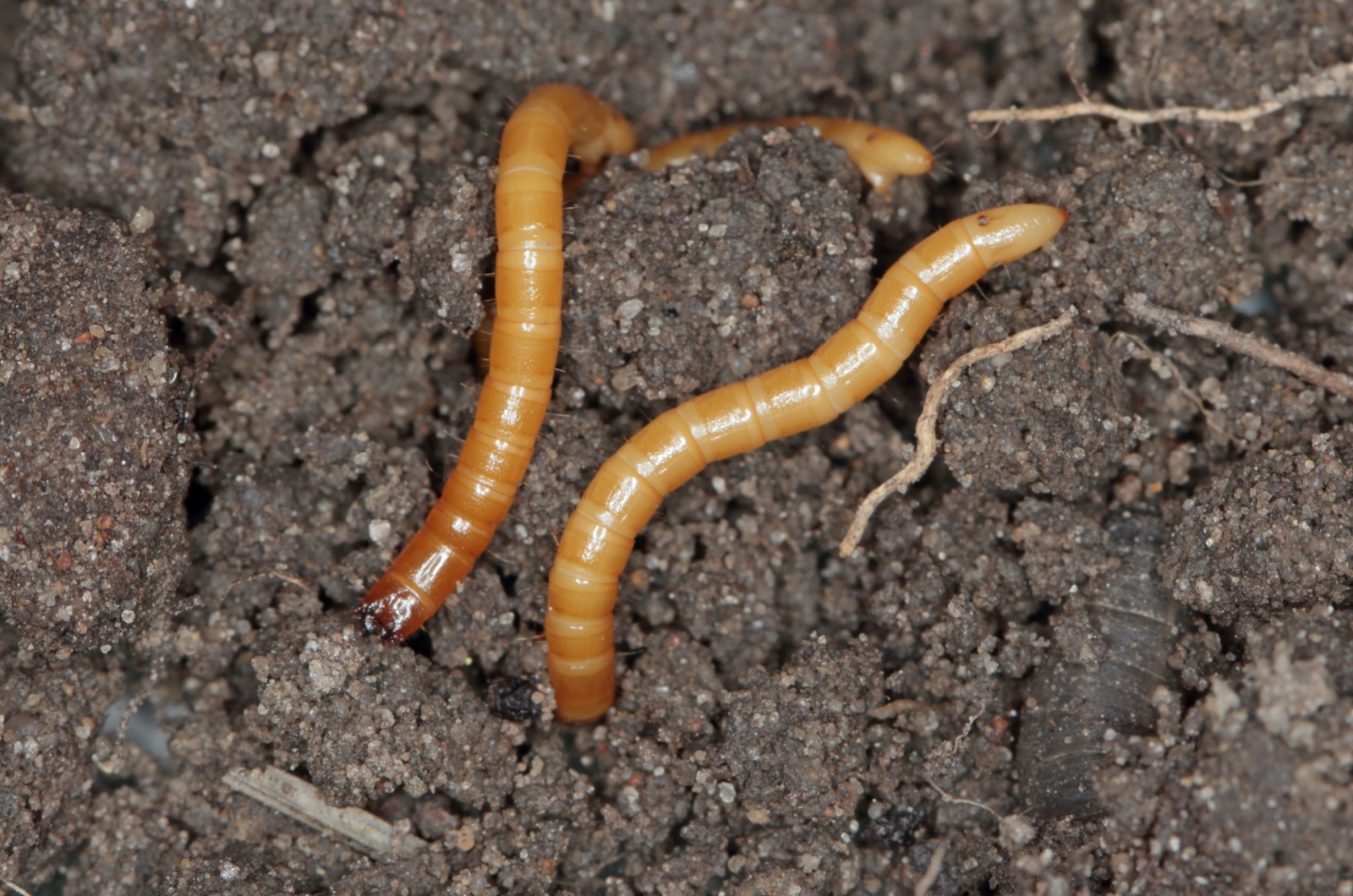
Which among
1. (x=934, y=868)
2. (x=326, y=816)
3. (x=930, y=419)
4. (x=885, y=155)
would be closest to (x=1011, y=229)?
(x=885, y=155)

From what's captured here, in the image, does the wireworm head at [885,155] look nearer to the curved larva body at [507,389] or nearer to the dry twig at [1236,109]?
the dry twig at [1236,109]

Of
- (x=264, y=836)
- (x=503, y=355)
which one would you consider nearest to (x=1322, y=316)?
(x=503, y=355)

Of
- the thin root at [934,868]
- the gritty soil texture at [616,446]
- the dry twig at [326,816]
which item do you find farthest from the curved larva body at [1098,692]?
the dry twig at [326,816]

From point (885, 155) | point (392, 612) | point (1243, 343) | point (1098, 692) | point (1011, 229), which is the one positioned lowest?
point (392, 612)

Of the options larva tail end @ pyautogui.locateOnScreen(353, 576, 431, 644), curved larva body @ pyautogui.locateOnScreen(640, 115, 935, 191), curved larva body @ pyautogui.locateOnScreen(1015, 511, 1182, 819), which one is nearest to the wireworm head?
curved larva body @ pyautogui.locateOnScreen(640, 115, 935, 191)

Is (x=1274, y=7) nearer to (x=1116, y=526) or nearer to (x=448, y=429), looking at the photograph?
(x=1116, y=526)

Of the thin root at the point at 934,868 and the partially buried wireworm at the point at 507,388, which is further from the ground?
the partially buried wireworm at the point at 507,388

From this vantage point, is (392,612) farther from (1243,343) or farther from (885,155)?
(1243,343)
